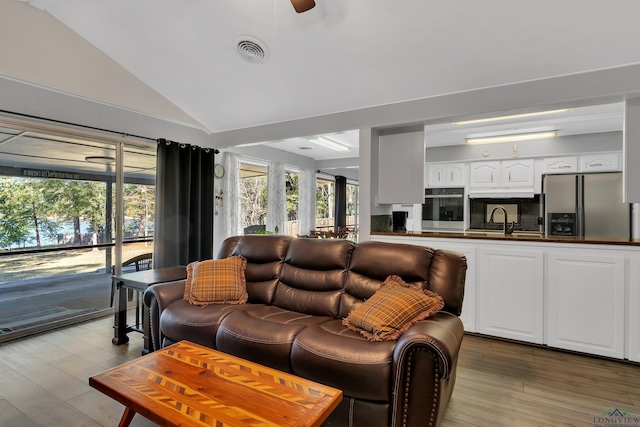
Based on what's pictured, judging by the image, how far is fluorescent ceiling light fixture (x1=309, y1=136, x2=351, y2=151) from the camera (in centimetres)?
536

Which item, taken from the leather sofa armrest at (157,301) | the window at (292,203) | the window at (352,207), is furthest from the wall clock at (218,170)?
the window at (352,207)

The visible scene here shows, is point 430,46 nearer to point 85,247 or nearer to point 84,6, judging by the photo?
point 84,6

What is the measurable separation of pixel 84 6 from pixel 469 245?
4.17 metres

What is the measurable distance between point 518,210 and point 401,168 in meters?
2.83

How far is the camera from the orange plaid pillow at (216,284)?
2736 millimetres

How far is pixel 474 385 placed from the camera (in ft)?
7.87

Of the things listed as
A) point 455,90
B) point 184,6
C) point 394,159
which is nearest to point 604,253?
point 455,90

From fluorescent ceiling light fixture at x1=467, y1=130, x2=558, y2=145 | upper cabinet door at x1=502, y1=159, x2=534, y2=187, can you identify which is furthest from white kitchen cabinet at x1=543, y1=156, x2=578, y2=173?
fluorescent ceiling light fixture at x1=467, y1=130, x2=558, y2=145

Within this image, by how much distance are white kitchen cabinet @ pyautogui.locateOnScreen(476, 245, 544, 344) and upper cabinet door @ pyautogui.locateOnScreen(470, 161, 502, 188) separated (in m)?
2.59

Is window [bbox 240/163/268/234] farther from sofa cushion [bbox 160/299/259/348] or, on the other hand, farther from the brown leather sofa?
sofa cushion [bbox 160/299/259/348]

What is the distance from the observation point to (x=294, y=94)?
378cm

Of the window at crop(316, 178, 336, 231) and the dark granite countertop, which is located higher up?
the window at crop(316, 178, 336, 231)

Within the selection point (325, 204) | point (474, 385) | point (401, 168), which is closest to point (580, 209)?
point (401, 168)

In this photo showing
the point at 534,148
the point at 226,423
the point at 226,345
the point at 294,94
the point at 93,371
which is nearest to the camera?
the point at 226,423
